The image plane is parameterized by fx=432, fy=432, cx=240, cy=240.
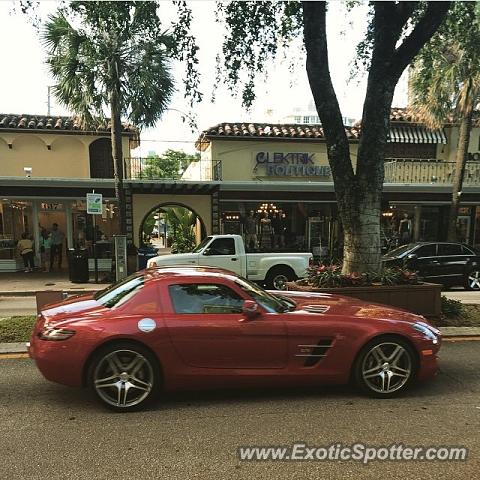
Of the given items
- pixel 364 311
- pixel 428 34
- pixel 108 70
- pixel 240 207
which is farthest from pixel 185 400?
pixel 240 207

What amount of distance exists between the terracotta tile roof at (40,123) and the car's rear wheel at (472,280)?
12.3m

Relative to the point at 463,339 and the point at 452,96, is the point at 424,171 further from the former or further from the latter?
the point at 463,339

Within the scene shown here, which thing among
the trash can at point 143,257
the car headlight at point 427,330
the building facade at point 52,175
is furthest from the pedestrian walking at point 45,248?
the car headlight at point 427,330

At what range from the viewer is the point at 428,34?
6.83m

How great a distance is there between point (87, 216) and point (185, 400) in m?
14.1

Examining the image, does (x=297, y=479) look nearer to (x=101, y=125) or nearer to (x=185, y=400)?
(x=185, y=400)

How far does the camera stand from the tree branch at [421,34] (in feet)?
21.8

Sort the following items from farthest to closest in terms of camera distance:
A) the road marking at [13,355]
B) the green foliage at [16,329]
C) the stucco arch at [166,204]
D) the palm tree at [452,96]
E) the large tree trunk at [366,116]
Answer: the stucco arch at [166,204], the palm tree at [452,96], the large tree trunk at [366,116], the green foliage at [16,329], the road marking at [13,355]

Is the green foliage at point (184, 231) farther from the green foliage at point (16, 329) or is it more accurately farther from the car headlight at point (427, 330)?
the car headlight at point (427, 330)

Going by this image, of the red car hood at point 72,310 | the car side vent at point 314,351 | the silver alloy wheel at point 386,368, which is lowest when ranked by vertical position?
the silver alloy wheel at point 386,368

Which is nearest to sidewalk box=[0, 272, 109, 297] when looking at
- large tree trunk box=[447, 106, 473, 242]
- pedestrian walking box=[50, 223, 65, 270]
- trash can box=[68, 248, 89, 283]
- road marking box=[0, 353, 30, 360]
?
trash can box=[68, 248, 89, 283]

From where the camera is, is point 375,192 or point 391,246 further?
point 391,246

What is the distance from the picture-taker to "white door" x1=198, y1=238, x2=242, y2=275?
11539mm

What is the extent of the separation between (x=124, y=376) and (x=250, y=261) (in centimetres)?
796
